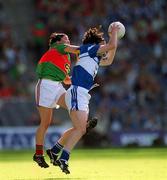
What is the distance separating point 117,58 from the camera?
94.1ft

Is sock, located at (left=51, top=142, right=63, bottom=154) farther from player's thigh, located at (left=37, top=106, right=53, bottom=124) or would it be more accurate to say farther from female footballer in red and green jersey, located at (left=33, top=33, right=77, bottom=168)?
player's thigh, located at (left=37, top=106, right=53, bottom=124)

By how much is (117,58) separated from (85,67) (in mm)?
15682

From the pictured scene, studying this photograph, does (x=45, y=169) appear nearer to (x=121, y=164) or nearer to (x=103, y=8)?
(x=121, y=164)

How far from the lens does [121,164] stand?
1612 centimetres

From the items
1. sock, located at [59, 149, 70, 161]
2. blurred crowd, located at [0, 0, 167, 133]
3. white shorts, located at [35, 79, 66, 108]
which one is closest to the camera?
sock, located at [59, 149, 70, 161]

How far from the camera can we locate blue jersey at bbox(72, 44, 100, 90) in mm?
13031

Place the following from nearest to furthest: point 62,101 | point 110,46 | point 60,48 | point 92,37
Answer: point 110,46
point 92,37
point 60,48
point 62,101

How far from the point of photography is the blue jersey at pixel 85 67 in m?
13.0

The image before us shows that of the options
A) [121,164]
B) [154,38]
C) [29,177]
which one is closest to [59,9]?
[154,38]

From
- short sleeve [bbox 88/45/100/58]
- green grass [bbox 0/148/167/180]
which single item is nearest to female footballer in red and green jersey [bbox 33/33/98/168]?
green grass [bbox 0/148/167/180]

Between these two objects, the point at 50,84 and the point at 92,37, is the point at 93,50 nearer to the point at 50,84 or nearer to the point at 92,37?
the point at 92,37

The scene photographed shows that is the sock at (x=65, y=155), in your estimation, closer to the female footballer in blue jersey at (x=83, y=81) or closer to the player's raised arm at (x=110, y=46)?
the female footballer in blue jersey at (x=83, y=81)

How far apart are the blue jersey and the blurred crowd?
12433 millimetres

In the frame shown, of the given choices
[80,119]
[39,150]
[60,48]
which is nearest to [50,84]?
[60,48]
